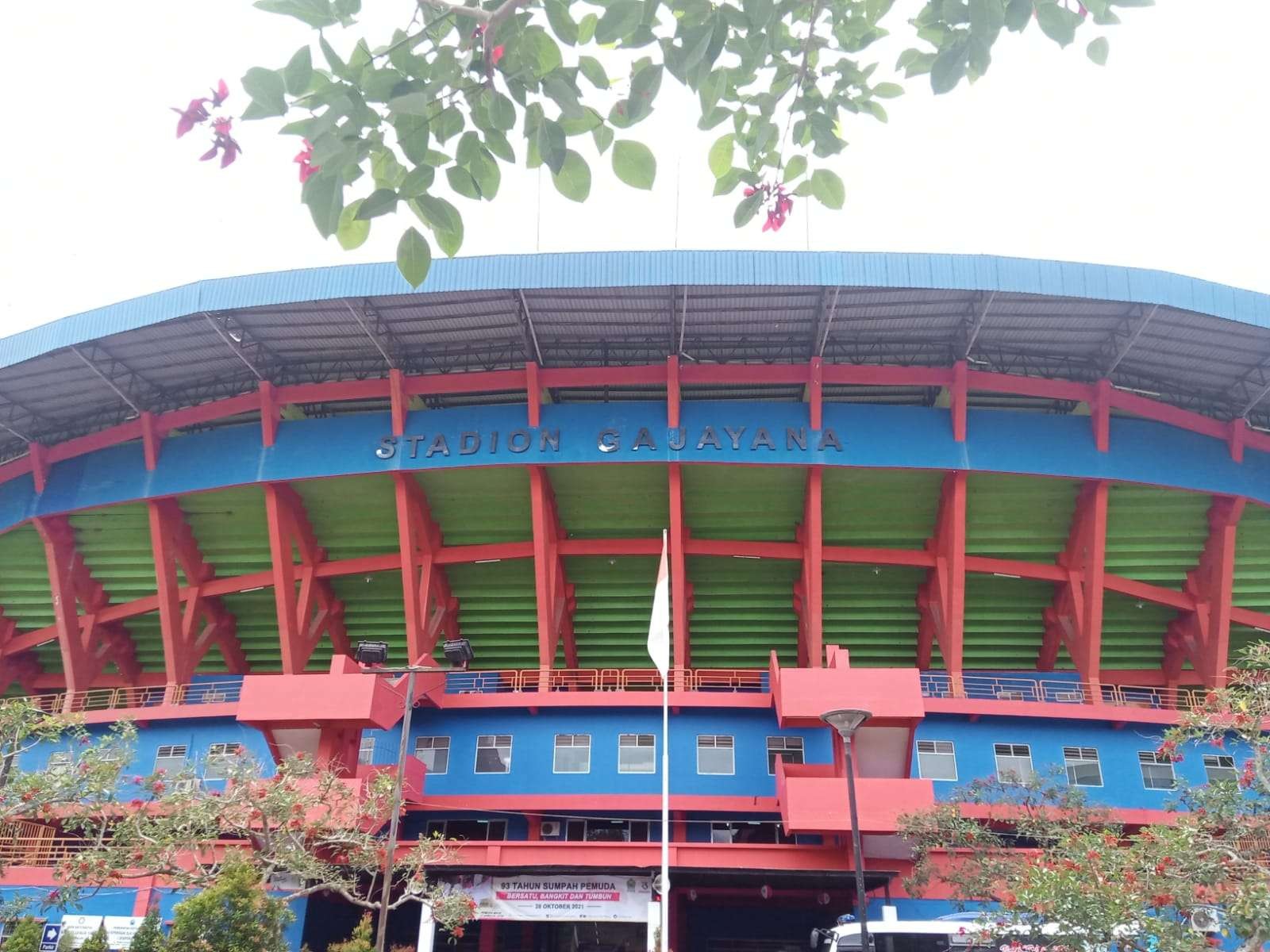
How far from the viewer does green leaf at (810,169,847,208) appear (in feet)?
14.5

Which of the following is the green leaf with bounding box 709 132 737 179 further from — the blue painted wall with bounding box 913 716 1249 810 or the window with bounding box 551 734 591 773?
the blue painted wall with bounding box 913 716 1249 810

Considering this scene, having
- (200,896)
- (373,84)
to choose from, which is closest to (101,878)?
(200,896)

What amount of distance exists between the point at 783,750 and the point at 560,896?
23.3 feet

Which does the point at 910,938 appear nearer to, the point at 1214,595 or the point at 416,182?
the point at 1214,595

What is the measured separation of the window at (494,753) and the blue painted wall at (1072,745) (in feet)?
36.7

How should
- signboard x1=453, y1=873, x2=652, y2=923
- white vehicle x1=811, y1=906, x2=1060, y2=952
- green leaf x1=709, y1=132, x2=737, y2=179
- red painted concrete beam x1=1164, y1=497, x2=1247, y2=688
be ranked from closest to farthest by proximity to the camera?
green leaf x1=709, y1=132, x2=737, y2=179 → white vehicle x1=811, y1=906, x2=1060, y2=952 → signboard x1=453, y1=873, x2=652, y2=923 → red painted concrete beam x1=1164, y1=497, x2=1247, y2=688

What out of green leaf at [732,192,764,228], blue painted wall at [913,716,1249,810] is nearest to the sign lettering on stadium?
blue painted wall at [913,716,1249,810]

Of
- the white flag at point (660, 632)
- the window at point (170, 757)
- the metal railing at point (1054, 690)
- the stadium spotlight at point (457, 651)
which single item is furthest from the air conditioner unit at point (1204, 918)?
the window at point (170, 757)

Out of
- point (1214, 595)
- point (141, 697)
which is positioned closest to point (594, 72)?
point (1214, 595)

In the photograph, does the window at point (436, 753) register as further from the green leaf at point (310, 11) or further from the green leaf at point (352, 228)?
the green leaf at point (310, 11)

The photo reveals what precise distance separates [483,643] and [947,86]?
102ft

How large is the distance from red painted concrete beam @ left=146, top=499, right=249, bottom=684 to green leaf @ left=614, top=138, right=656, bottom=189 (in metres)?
30.5

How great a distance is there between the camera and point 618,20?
3748 millimetres

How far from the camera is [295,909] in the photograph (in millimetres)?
23719
